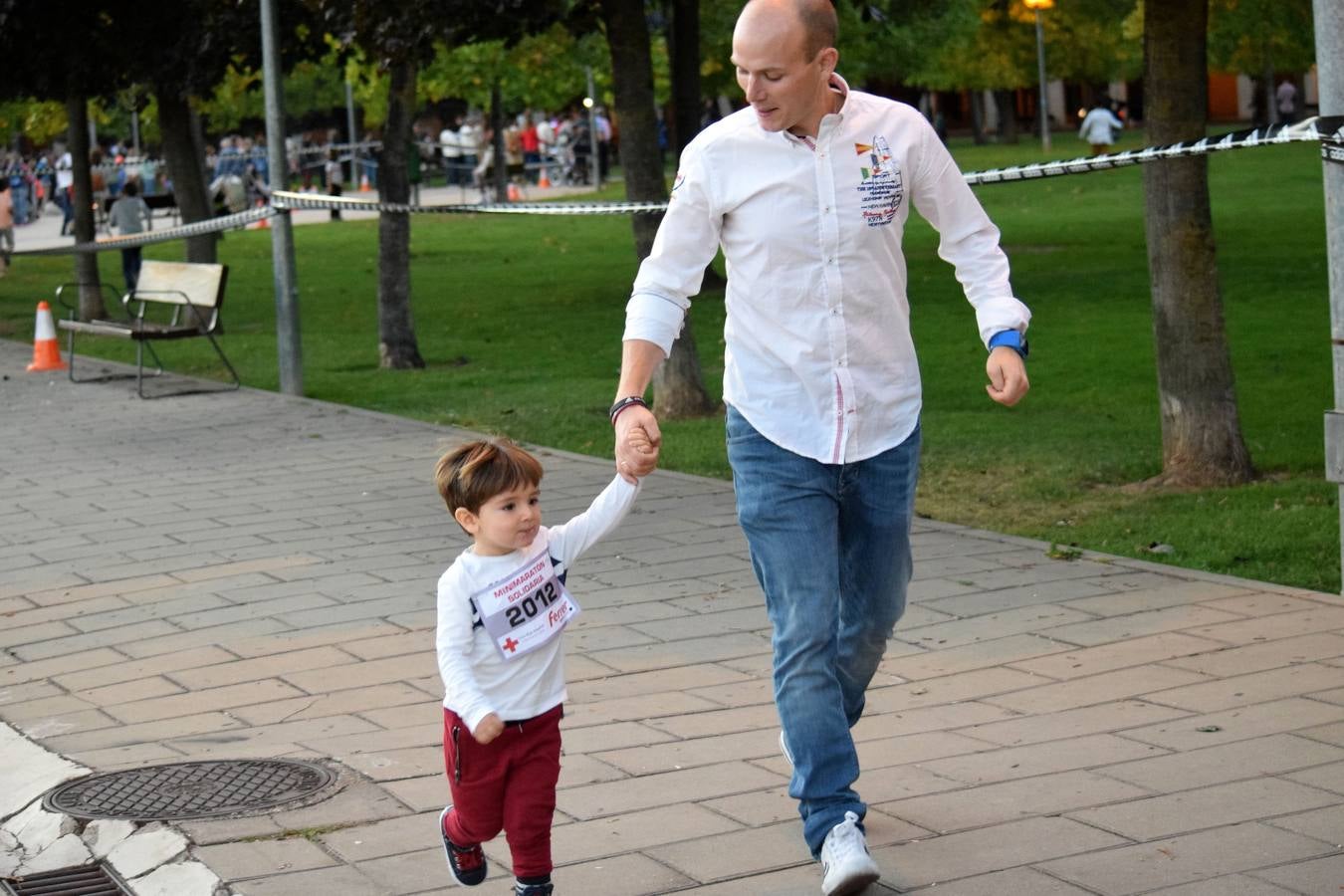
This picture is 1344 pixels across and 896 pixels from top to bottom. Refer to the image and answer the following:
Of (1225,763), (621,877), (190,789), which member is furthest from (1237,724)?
(190,789)

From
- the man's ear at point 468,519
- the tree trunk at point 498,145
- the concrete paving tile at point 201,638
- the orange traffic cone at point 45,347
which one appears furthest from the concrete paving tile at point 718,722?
the tree trunk at point 498,145

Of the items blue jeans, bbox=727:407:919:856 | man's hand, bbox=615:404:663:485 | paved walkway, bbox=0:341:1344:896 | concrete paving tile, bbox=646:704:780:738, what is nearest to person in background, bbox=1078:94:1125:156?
paved walkway, bbox=0:341:1344:896

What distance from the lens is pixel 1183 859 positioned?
4.39 metres

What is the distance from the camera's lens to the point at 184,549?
28.9 feet

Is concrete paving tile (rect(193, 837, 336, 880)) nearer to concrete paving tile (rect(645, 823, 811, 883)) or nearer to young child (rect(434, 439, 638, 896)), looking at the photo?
young child (rect(434, 439, 638, 896))

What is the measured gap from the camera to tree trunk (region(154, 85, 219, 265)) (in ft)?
66.2

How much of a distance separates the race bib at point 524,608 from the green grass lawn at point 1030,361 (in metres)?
4.17

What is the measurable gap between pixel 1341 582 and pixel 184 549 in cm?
493

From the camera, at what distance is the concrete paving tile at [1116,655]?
617 centimetres

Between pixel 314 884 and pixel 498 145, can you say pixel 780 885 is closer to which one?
pixel 314 884

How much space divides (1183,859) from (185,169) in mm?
17708

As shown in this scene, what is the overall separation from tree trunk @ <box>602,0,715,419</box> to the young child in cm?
829

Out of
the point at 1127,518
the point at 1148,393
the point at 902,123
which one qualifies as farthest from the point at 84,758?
the point at 1148,393

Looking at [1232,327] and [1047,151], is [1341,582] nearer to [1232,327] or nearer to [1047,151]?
[1232,327]
